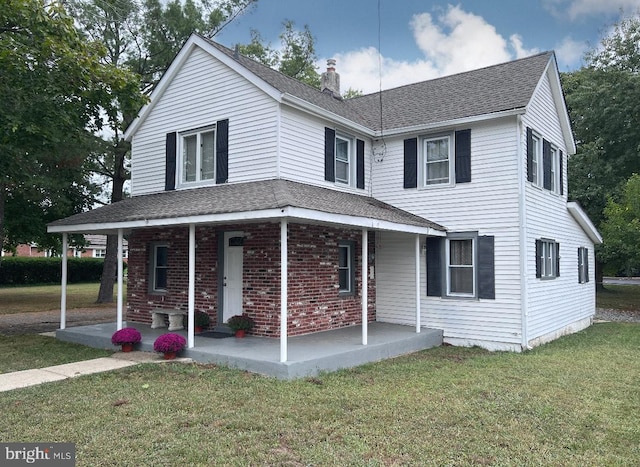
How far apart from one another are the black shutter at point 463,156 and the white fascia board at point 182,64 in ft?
14.4

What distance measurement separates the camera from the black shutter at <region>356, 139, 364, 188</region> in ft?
Answer: 41.9

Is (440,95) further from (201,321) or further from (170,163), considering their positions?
(201,321)

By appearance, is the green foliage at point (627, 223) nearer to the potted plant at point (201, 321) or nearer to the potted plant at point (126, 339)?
the potted plant at point (201, 321)

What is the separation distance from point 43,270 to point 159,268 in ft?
86.6

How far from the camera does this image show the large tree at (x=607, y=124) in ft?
69.8

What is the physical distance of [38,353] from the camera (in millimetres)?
9977

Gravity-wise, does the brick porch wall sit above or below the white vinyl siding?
below

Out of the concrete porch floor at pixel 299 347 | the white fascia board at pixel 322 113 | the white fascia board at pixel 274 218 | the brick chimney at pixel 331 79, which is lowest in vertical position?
the concrete porch floor at pixel 299 347

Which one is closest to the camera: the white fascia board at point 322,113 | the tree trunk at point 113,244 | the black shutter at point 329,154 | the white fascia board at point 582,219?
the white fascia board at point 322,113

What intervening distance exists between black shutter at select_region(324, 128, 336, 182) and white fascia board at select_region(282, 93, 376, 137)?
326 millimetres

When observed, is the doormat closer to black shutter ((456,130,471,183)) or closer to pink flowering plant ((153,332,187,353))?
pink flowering plant ((153,332,187,353))

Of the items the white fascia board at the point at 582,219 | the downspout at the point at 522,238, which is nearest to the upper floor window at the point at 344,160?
the downspout at the point at 522,238

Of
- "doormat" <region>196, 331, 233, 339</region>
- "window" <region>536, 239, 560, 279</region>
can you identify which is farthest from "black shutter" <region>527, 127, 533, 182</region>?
"doormat" <region>196, 331, 233, 339</region>

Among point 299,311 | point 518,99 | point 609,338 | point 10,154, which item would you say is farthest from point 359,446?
point 10,154
